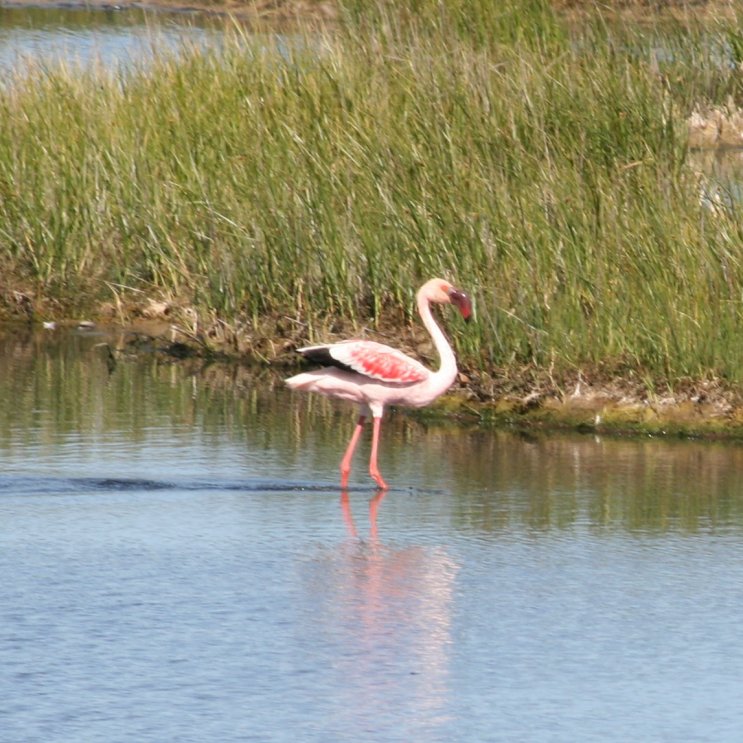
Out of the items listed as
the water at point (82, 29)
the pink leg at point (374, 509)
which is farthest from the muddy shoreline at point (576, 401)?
the water at point (82, 29)

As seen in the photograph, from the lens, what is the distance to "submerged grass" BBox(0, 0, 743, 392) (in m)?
10.2

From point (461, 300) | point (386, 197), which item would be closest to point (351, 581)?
point (461, 300)

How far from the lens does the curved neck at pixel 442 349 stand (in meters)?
8.87

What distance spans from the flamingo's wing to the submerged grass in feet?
4.97

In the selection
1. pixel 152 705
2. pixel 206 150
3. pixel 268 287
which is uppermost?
pixel 206 150

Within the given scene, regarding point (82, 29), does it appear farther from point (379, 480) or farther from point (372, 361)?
point (379, 480)

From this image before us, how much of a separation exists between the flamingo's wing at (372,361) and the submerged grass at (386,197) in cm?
152

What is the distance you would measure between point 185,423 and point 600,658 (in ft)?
14.1

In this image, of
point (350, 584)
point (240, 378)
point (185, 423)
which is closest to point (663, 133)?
point (240, 378)

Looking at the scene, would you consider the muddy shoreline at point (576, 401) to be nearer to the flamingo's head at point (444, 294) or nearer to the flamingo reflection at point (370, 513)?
the flamingo's head at point (444, 294)

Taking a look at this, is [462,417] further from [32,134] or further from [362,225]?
[32,134]

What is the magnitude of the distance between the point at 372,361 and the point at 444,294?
65cm

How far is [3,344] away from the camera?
12.4m

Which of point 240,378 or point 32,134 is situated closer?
point 240,378
